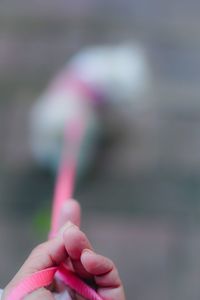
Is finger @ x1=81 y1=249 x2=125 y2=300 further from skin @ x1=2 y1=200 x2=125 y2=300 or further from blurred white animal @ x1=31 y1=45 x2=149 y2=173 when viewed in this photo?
blurred white animal @ x1=31 y1=45 x2=149 y2=173

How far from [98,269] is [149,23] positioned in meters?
0.91

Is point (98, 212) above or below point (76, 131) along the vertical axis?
below

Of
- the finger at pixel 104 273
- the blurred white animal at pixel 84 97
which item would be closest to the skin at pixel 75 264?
the finger at pixel 104 273

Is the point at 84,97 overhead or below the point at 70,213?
overhead

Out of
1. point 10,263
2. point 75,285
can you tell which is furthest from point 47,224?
point 75,285

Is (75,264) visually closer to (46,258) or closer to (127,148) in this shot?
(46,258)

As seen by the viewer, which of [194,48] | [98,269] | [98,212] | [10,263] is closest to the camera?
[98,269]

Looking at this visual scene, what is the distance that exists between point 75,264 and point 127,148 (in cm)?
71

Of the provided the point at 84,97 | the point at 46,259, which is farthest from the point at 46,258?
the point at 84,97

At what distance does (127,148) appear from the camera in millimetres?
1220

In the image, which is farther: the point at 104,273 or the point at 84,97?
the point at 84,97

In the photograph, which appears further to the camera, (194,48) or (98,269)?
(194,48)

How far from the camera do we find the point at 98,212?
114cm

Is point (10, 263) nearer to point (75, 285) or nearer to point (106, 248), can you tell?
point (106, 248)
